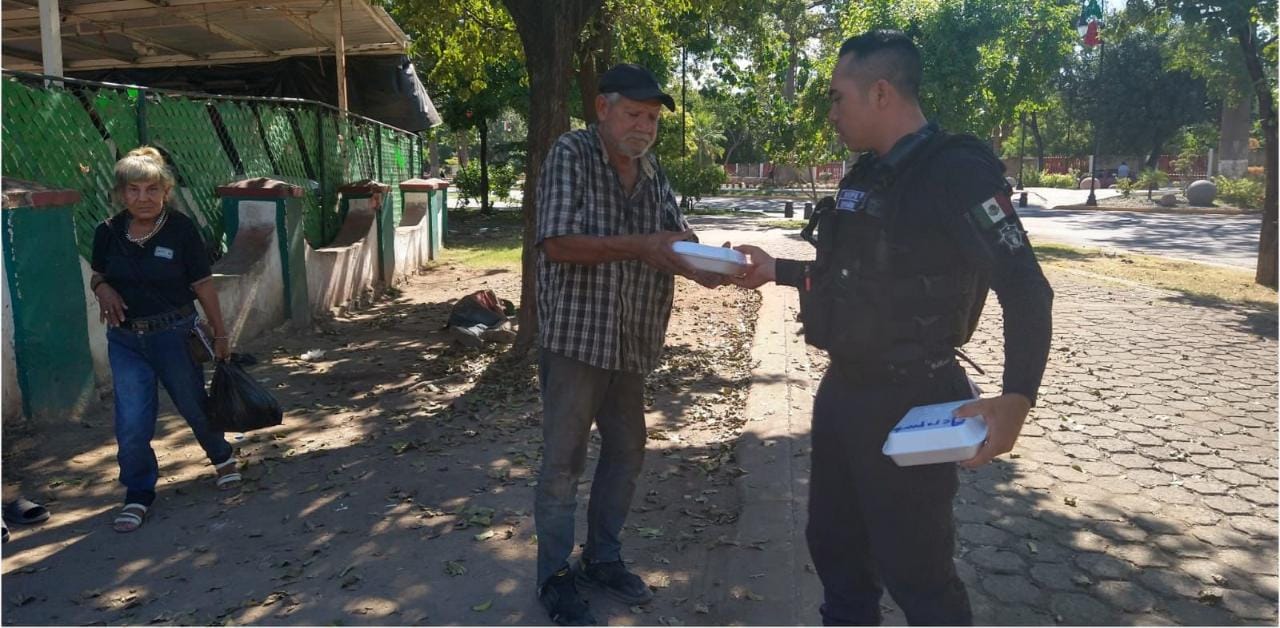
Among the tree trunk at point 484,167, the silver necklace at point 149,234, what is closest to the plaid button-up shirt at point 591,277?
the silver necklace at point 149,234

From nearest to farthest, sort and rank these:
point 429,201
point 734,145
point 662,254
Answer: point 662,254
point 429,201
point 734,145

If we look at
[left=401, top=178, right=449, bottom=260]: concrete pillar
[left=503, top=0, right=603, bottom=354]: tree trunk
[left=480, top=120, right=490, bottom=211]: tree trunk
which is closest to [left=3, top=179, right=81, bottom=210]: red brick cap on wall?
[left=503, top=0, right=603, bottom=354]: tree trunk

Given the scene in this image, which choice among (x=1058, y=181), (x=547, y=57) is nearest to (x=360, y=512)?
(x=547, y=57)

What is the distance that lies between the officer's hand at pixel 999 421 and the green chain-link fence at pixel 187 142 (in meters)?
5.62

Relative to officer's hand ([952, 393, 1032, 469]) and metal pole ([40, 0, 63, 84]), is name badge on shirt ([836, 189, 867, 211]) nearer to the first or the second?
officer's hand ([952, 393, 1032, 469])

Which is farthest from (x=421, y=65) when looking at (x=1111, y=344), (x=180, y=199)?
(x=1111, y=344)

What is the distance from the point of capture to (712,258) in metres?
2.69

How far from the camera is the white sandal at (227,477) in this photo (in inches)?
181

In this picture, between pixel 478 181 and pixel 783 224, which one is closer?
pixel 783 224

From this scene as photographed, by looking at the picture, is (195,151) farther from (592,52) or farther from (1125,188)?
(1125,188)

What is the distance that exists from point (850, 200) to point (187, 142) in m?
6.92

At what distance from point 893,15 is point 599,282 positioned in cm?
1575

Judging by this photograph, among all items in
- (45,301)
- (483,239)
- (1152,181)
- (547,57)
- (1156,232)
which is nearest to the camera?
(45,301)

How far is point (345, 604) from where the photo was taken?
3.39m
